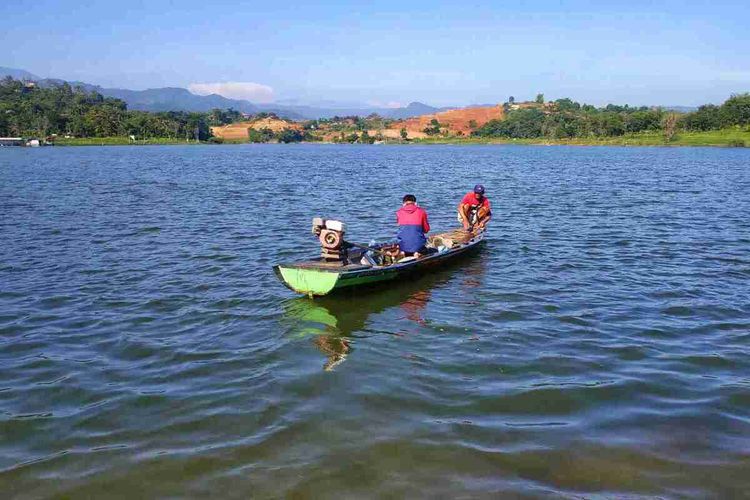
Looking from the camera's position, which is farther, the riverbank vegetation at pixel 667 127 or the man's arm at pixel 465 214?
the riverbank vegetation at pixel 667 127

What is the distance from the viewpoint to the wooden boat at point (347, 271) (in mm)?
12969

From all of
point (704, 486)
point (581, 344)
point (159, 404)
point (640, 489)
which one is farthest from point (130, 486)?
point (581, 344)

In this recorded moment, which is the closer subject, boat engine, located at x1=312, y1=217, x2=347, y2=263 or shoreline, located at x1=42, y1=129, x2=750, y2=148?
boat engine, located at x1=312, y1=217, x2=347, y2=263

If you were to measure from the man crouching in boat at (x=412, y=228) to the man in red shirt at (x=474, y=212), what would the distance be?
210 inches

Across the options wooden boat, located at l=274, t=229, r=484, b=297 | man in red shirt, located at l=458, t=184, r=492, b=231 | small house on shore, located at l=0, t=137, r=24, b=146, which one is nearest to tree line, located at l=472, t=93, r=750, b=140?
man in red shirt, located at l=458, t=184, r=492, b=231

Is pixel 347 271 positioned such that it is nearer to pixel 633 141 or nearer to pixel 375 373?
pixel 375 373

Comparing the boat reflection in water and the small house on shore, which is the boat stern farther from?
the small house on shore

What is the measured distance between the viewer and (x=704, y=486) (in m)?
6.55

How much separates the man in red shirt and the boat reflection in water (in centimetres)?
484

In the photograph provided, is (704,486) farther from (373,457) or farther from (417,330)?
(417,330)

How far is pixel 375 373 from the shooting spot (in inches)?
380

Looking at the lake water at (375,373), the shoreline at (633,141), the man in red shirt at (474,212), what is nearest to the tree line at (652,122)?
the shoreline at (633,141)

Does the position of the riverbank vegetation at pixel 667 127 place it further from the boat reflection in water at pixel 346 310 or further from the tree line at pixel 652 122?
the boat reflection in water at pixel 346 310

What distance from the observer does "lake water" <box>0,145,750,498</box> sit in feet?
22.4
